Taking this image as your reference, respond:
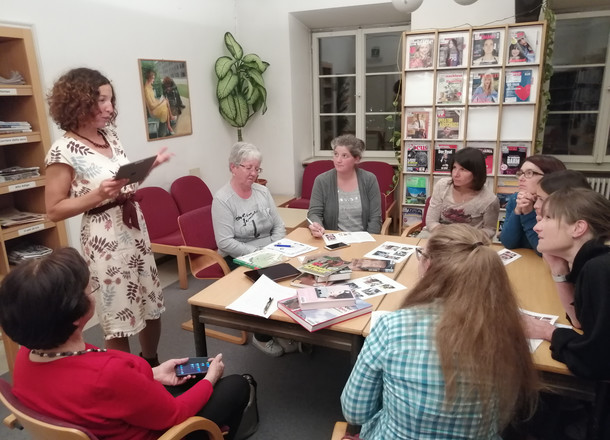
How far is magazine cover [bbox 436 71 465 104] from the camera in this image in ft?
13.3

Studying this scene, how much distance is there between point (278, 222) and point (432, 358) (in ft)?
6.75

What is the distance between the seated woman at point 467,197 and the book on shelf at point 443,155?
4.30 ft

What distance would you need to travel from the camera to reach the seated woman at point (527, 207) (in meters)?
2.43

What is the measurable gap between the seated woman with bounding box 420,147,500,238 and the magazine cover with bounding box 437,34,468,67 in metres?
1.50

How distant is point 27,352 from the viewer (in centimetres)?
125

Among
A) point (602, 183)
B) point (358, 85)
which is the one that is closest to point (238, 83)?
point (358, 85)

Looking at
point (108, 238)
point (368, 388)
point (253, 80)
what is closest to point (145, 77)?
point (253, 80)

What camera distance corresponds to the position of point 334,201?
10.4 ft

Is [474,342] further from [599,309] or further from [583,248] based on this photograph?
[583,248]

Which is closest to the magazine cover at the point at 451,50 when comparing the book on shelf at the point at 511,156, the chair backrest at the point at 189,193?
the book on shelf at the point at 511,156

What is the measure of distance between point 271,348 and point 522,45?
130 inches

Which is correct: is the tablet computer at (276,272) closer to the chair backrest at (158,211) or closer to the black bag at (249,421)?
the black bag at (249,421)

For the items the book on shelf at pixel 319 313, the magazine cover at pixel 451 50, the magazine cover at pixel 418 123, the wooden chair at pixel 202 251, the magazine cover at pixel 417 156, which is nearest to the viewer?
the book on shelf at pixel 319 313

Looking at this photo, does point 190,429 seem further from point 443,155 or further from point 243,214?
point 443,155
